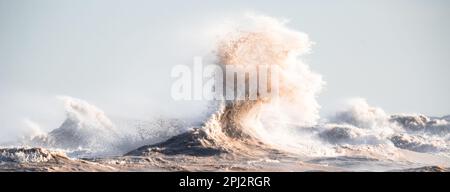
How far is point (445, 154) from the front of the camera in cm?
2744

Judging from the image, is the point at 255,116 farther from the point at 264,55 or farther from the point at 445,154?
the point at 445,154

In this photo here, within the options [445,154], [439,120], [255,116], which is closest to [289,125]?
[255,116]
